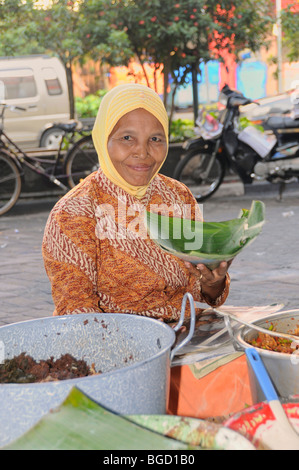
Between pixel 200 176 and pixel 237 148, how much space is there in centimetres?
62

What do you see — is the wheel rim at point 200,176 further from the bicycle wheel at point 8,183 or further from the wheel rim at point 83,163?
the bicycle wheel at point 8,183

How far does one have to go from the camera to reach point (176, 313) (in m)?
2.16

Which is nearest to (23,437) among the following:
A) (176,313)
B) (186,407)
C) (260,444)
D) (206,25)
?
(260,444)

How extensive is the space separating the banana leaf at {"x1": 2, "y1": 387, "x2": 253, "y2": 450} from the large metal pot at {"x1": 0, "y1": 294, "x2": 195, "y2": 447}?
6 centimetres

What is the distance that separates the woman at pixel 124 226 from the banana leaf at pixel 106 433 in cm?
107

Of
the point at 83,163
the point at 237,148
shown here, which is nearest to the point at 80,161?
the point at 83,163

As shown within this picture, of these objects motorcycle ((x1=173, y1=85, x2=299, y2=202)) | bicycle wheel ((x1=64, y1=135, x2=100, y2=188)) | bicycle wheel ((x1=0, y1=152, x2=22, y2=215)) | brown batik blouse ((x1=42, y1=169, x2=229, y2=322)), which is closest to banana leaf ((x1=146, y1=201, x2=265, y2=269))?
brown batik blouse ((x1=42, y1=169, x2=229, y2=322))

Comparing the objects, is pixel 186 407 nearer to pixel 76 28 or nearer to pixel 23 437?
pixel 23 437

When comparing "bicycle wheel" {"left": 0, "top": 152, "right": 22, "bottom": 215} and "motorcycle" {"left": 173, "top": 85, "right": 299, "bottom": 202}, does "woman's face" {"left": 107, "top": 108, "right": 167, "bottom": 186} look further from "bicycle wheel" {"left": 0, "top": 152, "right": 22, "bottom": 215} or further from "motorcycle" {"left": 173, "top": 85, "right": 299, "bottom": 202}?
"motorcycle" {"left": 173, "top": 85, "right": 299, "bottom": 202}

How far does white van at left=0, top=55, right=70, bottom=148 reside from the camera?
14.9 meters

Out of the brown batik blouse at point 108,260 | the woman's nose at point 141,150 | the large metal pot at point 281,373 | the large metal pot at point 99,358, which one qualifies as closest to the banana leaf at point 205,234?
the large metal pot at point 99,358

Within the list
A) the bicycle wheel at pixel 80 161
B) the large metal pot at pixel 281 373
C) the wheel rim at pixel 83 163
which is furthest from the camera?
the wheel rim at pixel 83 163

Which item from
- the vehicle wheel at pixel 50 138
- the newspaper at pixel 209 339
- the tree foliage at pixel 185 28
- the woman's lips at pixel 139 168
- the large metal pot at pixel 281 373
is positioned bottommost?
the vehicle wheel at pixel 50 138

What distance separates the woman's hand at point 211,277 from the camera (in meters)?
1.62
